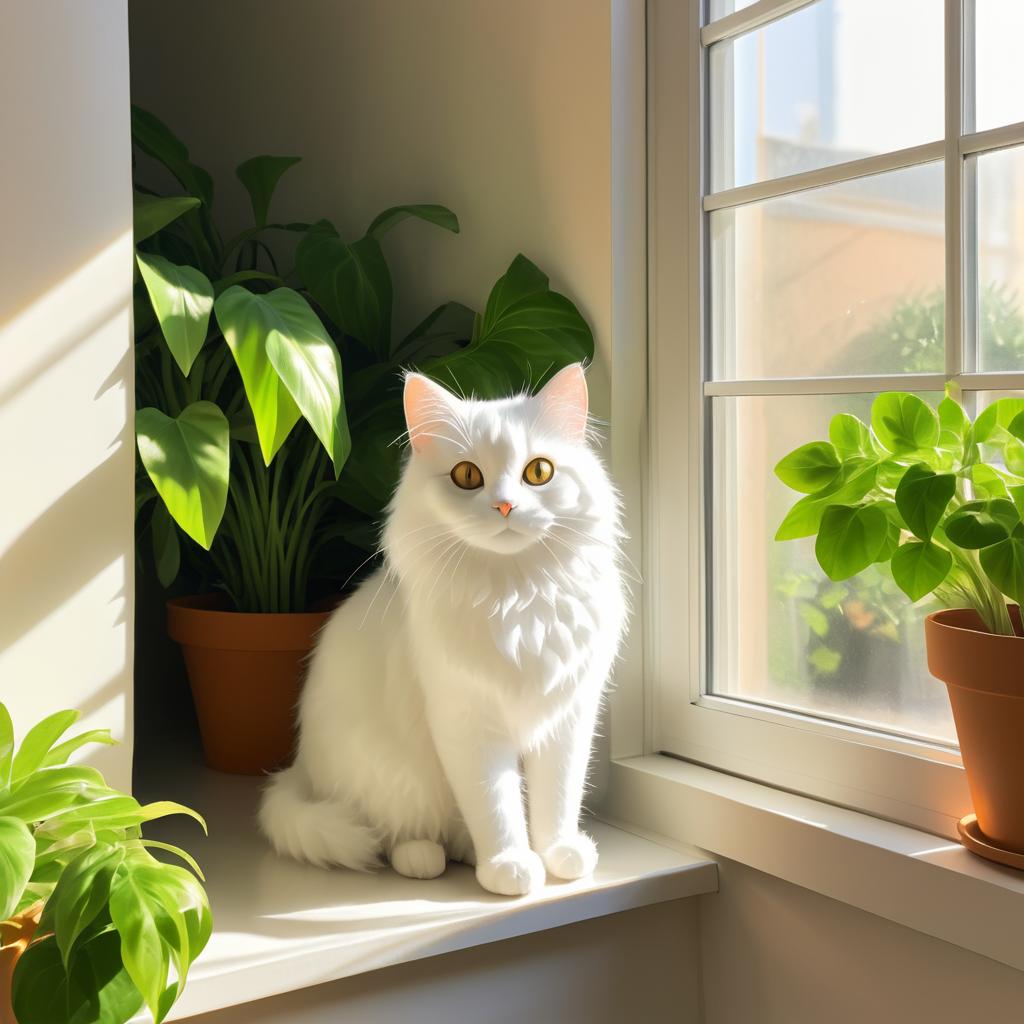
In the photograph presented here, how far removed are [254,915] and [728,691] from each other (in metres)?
0.63

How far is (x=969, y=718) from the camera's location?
94cm

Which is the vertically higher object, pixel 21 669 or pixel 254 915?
pixel 21 669

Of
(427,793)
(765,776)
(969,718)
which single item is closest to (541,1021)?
(427,793)

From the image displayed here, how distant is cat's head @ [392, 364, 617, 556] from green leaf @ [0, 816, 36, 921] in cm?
47

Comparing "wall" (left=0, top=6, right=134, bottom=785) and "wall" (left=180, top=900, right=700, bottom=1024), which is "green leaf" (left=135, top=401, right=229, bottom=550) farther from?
"wall" (left=180, top=900, right=700, bottom=1024)

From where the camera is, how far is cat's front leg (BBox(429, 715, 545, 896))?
1.12 metres

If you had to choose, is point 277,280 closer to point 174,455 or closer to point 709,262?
point 174,455

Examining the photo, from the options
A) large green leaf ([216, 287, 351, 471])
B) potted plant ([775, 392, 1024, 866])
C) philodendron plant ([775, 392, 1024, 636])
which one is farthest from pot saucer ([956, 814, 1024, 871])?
large green leaf ([216, 287, 351, 471])

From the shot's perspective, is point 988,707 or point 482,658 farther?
point 482,658

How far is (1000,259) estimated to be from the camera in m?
1.04

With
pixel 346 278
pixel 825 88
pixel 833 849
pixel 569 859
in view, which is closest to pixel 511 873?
pixel 569 859

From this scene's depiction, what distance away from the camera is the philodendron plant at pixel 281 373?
114 centimetres

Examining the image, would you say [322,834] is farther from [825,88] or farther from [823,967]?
[825,88]

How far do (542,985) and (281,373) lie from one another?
73 cm
